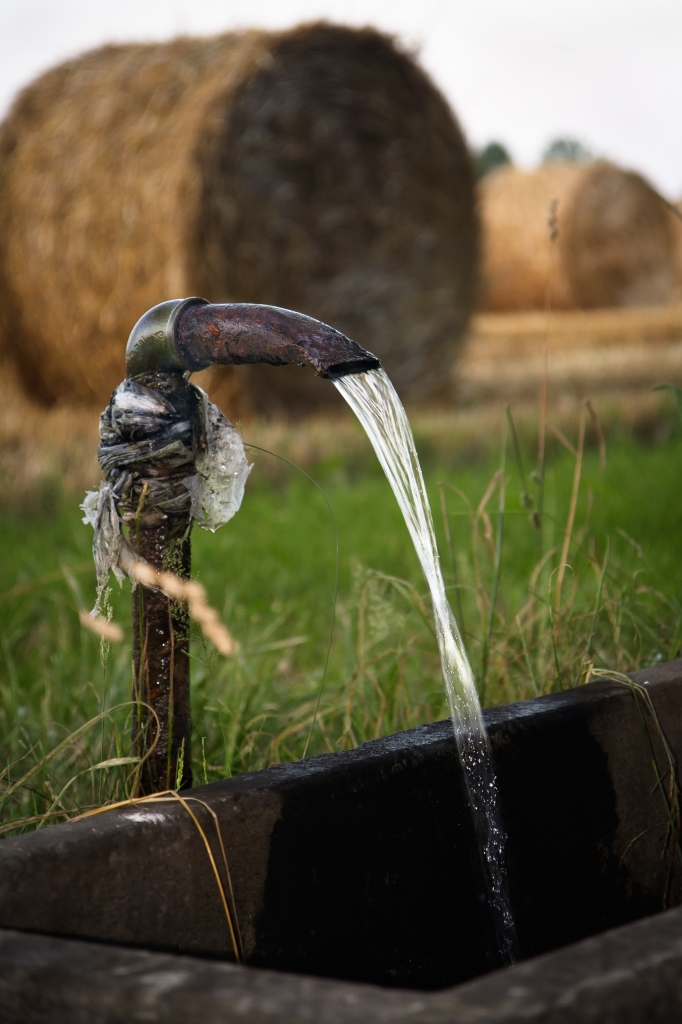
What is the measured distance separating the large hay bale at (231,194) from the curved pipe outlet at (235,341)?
12.3 ft

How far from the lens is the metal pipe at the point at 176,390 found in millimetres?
1065

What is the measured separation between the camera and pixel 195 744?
167 cm

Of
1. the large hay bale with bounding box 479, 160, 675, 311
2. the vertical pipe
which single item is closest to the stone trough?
the vertical pipe

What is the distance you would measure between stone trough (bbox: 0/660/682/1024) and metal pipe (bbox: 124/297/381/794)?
0.48 feet

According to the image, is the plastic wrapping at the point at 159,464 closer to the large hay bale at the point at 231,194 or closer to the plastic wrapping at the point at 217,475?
the plastic wrapping at the point at 217,475

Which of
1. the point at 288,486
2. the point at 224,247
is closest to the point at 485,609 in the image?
the point at 288,486

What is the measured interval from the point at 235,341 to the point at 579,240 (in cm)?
1094

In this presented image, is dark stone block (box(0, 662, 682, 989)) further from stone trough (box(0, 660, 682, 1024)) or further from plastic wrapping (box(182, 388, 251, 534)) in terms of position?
plastic wrapping (box(182, 388, 251, 534))

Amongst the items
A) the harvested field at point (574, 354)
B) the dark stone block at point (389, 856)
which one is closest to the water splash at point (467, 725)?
the dark stone block at point (389, 856)

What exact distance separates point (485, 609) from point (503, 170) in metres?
11.2

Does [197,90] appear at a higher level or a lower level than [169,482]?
higher

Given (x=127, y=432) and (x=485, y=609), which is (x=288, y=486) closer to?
(x=485, y=609)

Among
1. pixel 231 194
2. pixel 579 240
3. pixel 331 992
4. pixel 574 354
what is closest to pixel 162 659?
pixel 331 992

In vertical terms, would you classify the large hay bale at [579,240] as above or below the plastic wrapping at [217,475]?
below
